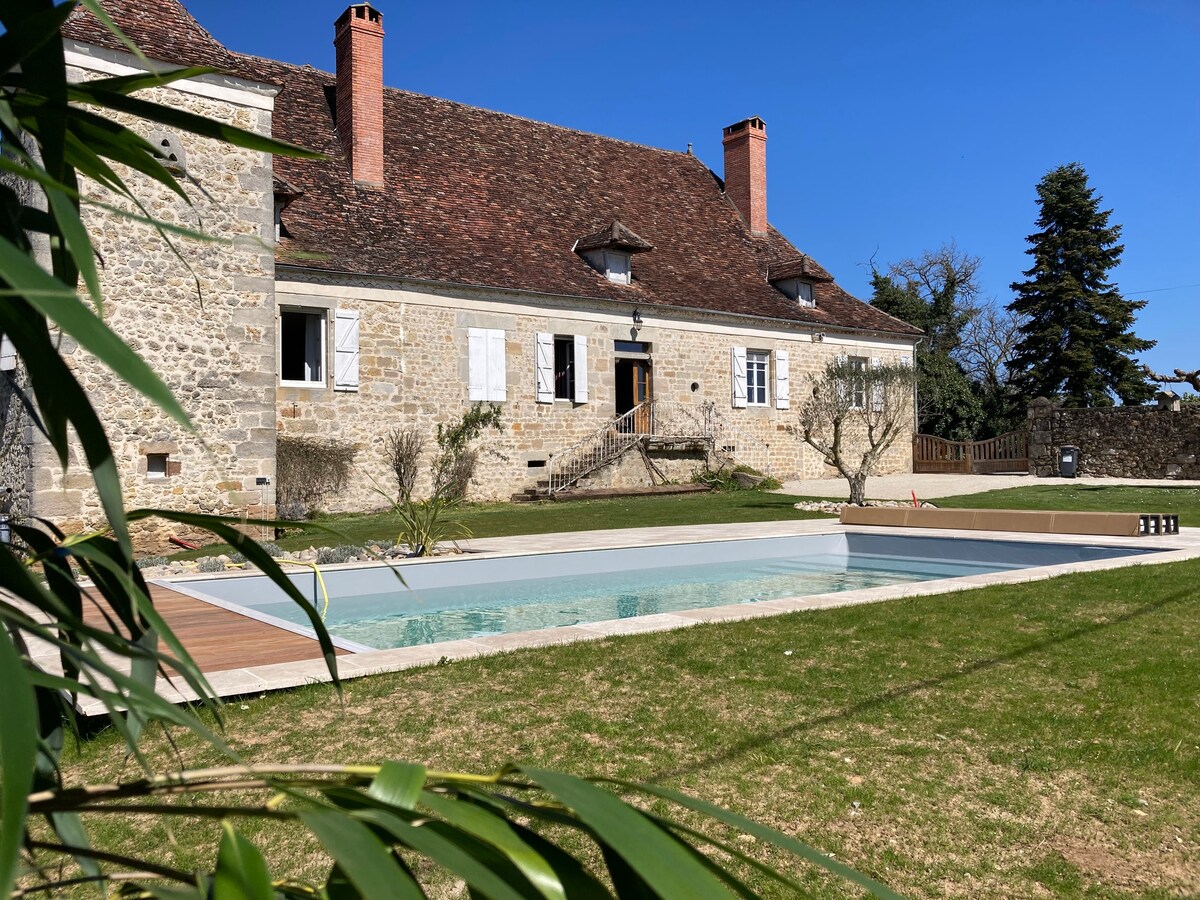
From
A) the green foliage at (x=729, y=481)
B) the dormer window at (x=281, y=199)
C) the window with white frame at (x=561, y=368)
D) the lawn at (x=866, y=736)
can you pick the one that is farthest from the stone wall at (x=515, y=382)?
the lawn at (x=866, y=736)

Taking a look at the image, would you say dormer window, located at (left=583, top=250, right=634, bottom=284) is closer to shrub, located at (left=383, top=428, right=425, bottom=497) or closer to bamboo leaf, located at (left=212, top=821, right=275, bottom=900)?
shrub, located at (left=383, top=428, right=425, bottom=497)

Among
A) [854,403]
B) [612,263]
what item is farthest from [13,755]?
[612,263]

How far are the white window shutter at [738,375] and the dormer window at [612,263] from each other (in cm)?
289

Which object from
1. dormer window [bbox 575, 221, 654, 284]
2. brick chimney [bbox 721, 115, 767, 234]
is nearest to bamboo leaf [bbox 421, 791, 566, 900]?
dormer window [bbox 575, 221, 654, 284]

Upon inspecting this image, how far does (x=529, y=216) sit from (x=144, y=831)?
719 inches

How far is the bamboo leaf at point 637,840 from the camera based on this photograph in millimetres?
639

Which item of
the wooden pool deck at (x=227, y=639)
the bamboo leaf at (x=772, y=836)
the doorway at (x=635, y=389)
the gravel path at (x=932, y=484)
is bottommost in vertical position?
the wooden pool deck at (x=227, y=639)

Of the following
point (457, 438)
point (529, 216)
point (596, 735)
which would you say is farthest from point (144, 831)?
point (529, 216)

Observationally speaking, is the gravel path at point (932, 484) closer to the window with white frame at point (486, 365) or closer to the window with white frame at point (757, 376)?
the window with white frame at point (757, 376)

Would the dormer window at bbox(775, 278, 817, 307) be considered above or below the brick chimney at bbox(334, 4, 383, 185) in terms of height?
below

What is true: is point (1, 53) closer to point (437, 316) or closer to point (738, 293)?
point (437, 316)

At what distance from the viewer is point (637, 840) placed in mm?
658

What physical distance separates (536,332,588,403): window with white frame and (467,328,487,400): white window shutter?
3.74ft

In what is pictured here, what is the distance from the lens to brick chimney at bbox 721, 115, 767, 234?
78.1ft
